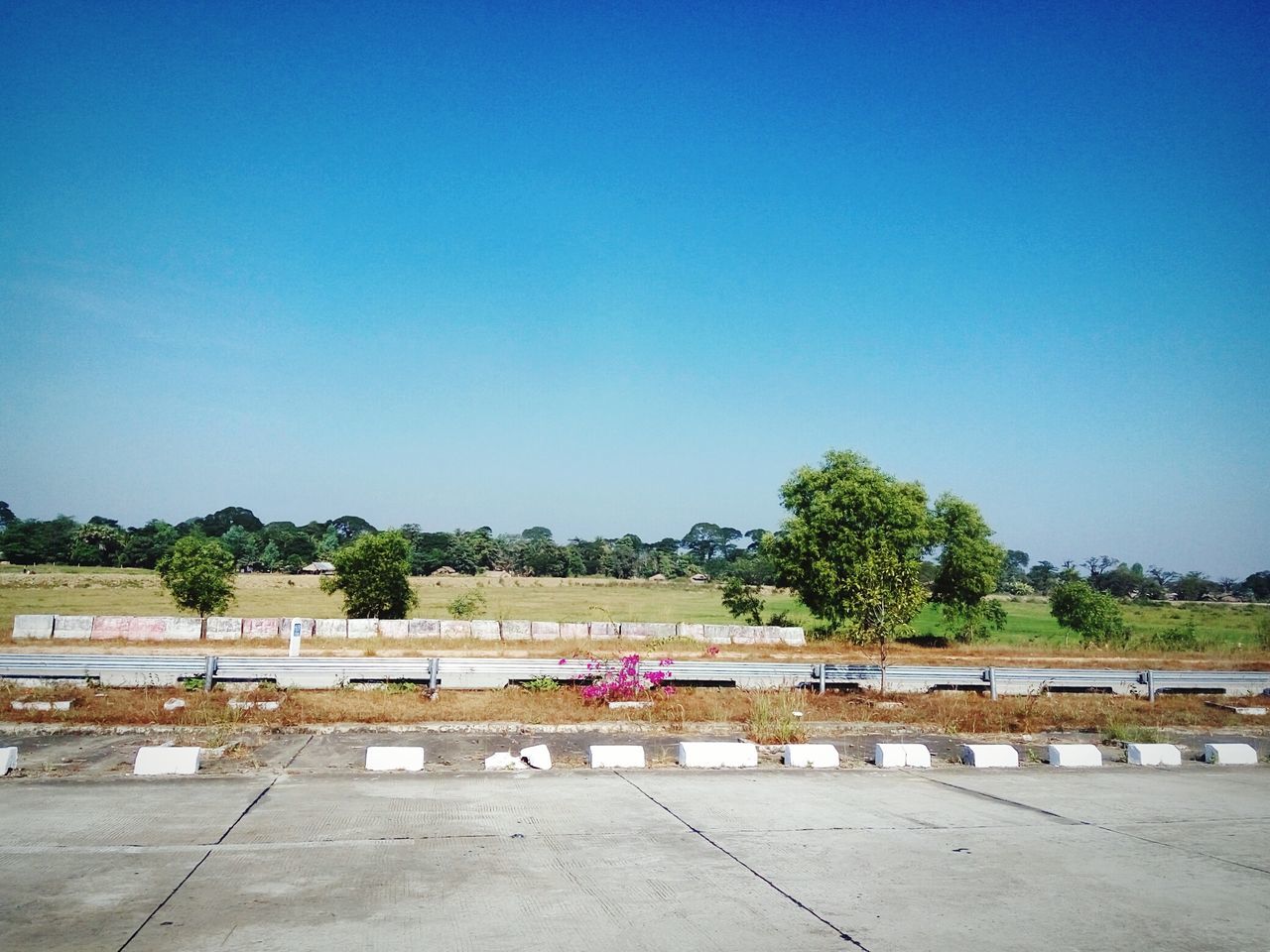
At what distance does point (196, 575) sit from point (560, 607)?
31.8m

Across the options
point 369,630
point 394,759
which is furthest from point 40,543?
point 394,759

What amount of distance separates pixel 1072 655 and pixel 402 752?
29.5 metres

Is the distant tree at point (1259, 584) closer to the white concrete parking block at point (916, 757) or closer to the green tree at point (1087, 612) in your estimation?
the green tree at point (1087, 612)

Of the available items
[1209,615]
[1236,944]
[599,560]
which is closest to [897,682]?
[1236,944]

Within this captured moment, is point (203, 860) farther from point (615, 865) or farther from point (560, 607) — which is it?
point (560, 607)

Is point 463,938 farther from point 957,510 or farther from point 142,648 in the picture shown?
point 957,510

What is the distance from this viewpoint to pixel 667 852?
7734 mm

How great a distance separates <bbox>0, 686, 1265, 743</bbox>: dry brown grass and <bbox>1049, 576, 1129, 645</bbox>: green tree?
90.0 feet

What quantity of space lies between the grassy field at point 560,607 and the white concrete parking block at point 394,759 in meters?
18.8

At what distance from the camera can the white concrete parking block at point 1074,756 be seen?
13133mm

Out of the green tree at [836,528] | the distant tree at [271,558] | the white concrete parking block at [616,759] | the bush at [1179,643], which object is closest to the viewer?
the white concrete parking block at [616,759]

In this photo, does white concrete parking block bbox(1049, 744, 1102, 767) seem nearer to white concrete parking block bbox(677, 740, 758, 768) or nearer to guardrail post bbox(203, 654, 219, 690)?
Result: white concrete parking block bbox(677, 740, 758, 768)

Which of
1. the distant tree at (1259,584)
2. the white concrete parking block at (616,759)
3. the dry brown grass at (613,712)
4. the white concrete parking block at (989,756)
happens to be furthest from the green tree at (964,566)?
the distant tree at (1259,584)

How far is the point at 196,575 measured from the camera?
3438 centimetres
